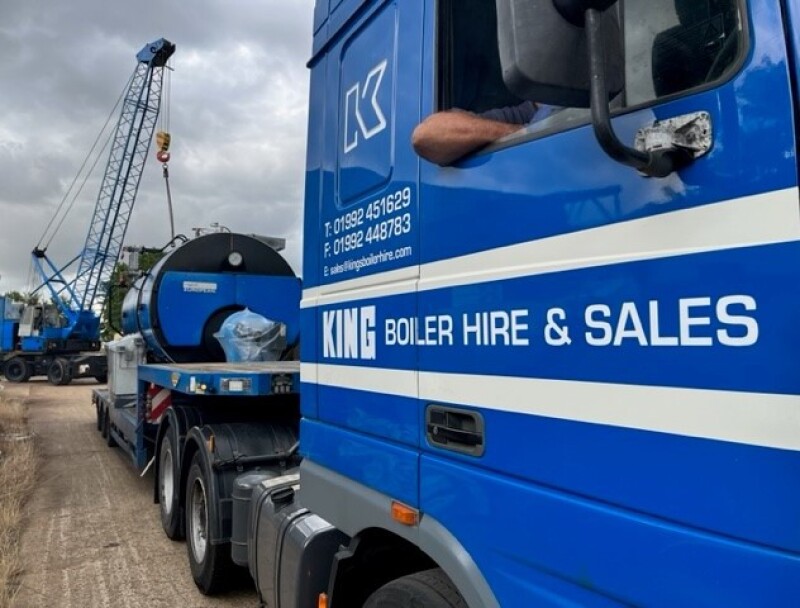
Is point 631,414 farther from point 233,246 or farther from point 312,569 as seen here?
point 233,246

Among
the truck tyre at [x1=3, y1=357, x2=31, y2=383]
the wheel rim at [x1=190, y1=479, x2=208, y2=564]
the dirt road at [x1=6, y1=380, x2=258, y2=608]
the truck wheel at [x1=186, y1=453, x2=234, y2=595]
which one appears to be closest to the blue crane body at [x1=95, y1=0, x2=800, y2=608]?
the truck wheel at [x1=186, y1=453, x2=234, y2=595]

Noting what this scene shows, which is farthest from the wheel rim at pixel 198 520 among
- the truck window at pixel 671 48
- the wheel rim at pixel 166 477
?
the truck window at pixel 671 48

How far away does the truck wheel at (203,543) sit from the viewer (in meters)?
4.33

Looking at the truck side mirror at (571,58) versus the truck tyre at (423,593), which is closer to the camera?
the truck side mirror at (571,58)

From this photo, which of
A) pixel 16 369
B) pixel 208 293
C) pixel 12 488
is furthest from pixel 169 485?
pixel 16 369

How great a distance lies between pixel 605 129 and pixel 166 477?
5.49 metres

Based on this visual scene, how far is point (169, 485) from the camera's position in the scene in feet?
18.6

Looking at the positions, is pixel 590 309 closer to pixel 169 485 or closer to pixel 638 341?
pixel 638 341

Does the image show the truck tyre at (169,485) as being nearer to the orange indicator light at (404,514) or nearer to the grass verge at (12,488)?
the grass verge at (12,488)

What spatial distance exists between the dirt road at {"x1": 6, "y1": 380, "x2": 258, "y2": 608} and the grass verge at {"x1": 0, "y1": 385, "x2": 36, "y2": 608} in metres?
0.10

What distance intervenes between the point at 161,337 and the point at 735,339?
21.0 ft

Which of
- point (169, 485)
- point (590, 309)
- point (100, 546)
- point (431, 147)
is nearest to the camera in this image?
point (590, 309)

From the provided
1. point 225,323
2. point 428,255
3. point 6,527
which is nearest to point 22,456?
point 6,527

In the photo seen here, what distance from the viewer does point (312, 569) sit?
8.74 feet
